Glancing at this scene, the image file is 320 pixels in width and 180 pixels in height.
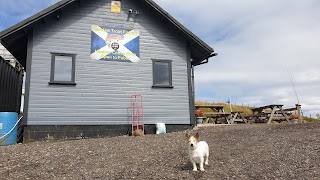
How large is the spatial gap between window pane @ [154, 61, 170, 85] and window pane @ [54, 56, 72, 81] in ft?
13.0

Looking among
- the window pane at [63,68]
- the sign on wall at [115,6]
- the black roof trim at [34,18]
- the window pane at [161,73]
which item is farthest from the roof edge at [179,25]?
the window pane at [63,68]

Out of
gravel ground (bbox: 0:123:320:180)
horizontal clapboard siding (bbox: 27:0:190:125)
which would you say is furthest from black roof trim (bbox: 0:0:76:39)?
gravel ground (bbox: 0:123:320:180)

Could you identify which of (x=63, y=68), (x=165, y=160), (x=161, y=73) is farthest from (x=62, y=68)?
(x=165, y=160)

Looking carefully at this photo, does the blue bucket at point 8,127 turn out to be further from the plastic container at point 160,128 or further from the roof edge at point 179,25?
the roof edge at point 179,25

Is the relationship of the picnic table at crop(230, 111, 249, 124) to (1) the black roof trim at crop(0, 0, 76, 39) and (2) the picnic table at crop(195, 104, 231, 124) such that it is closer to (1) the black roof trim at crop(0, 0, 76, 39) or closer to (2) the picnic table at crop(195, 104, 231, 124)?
(2) the picnic table at crop(195, 104, 231, 124)

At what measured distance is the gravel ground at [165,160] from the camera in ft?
18.3

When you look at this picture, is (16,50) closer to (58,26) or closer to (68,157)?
(58,26)

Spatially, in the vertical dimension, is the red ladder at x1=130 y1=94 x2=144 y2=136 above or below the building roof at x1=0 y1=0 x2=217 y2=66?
below

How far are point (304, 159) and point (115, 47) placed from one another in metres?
9.38

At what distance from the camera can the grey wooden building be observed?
1145 cm

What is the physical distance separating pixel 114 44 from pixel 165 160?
7.48 meters

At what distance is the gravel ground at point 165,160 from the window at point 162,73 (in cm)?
458

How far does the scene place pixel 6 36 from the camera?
1083 cm

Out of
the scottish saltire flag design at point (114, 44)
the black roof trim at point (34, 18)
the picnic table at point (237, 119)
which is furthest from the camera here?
the picnic table at point (237, 119)
